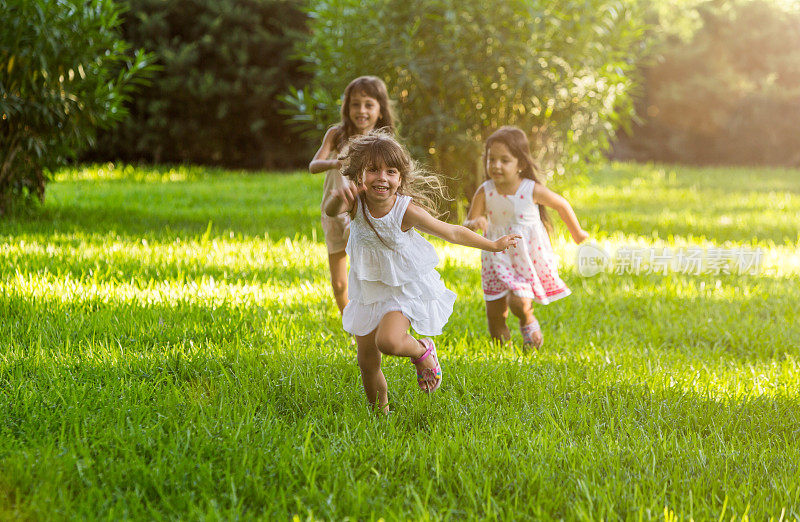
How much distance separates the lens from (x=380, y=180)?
9.82 feet

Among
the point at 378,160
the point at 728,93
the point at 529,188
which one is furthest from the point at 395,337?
the point at 728,93

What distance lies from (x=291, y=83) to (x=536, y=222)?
11.1m

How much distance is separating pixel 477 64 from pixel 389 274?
4.74 m

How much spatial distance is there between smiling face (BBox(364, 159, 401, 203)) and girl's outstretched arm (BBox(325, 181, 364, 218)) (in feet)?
0.20

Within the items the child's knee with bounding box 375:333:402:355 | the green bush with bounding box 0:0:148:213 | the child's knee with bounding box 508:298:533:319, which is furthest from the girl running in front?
the green bush with bounding box 0:0:148:213

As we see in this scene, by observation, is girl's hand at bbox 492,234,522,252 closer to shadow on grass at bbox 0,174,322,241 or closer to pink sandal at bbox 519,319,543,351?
pink sandal at bbox 519,319,543,351

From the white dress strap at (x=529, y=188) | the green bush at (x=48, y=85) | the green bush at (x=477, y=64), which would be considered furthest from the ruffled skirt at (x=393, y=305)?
the green bush at (x=48, y=85)

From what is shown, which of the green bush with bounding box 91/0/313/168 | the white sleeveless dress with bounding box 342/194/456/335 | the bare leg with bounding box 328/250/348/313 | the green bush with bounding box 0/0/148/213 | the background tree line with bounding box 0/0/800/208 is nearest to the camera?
the white sleeveless dress with bounding box 342/194/456/335

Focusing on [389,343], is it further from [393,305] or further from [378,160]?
[378,160]

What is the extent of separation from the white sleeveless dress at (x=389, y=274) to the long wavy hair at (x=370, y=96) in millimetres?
1145

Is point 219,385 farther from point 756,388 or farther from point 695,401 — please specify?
point 756,388

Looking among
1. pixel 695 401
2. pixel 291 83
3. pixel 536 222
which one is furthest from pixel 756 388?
pixel 291 83

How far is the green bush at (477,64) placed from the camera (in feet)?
23.7

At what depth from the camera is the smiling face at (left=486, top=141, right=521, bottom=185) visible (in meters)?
4.12
